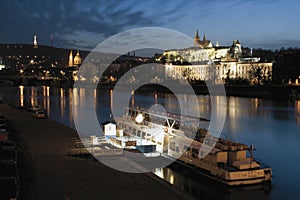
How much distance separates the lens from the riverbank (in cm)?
A: 593

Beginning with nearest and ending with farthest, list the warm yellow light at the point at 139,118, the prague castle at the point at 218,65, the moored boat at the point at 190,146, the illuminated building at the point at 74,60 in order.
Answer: the moored boat at the point at 190,146 < the warm yellow light at the point at 139,118 < the prague castle at the point at 218,65 < the illuminated building at the point at 74,60

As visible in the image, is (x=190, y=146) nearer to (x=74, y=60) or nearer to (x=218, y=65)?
(x=218, y=65)

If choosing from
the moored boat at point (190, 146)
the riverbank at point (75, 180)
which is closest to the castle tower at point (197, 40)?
the moored boat at point (190, 146)

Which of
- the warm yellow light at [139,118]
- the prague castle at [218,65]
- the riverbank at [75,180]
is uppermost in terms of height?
the prague castle at [218,65]

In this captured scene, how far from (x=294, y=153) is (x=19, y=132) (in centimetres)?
891

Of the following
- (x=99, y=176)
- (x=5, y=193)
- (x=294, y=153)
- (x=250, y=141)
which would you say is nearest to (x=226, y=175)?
(x=99, y=176)

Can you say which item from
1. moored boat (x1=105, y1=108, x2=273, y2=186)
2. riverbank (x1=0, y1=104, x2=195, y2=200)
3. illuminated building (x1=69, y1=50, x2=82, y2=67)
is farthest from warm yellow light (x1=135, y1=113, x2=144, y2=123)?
illuminated building (x1=69, y1=50, x2=82, y2=67)

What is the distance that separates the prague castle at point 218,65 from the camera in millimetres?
54875

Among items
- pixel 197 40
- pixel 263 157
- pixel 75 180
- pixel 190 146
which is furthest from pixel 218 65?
pixel 75 180

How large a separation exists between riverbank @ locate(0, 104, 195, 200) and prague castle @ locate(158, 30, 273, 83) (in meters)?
44.0

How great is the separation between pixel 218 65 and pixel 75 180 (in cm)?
5868

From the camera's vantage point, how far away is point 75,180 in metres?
6.60

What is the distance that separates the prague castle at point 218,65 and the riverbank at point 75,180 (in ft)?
144

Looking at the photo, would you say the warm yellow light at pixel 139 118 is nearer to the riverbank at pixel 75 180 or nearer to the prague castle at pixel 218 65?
the riverbank at pixel 75 180
